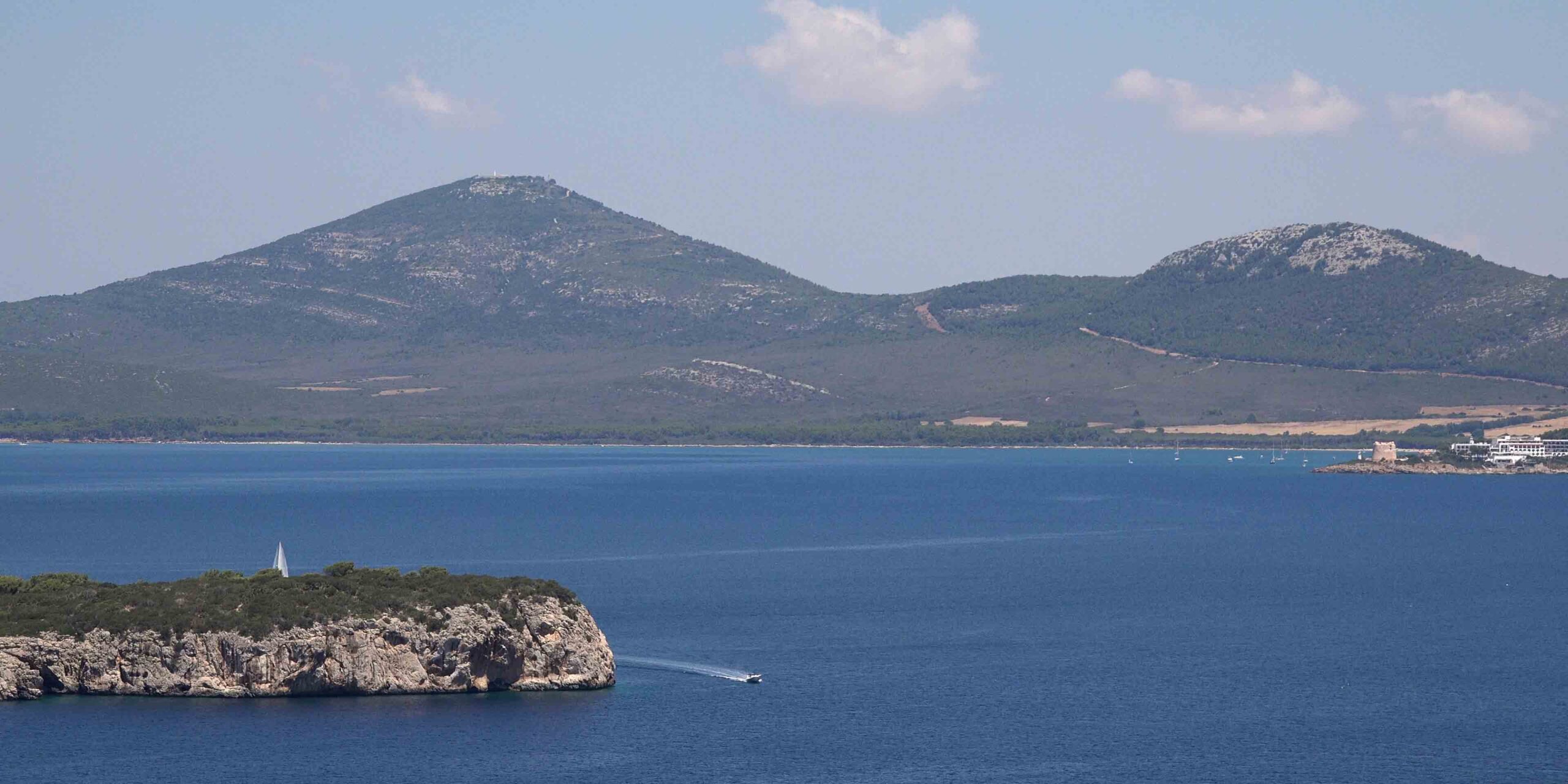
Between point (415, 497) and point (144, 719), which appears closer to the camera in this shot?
point (144, 719)

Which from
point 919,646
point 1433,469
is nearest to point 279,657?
point 919,646

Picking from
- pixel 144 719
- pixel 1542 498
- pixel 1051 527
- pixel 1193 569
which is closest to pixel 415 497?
pixel 1051 527

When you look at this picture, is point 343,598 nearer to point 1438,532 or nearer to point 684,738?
point 684,738

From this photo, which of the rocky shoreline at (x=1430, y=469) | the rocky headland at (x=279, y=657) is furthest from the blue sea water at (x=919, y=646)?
the rocky shoreline at (x=1430, y=469)

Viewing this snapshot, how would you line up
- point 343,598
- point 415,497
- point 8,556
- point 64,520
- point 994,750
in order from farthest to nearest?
point 415,497
point 64,520
point 8,556
point 343,598
point 994,750

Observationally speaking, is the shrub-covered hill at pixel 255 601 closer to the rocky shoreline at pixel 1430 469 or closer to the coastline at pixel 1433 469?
the rocky shoreline at pixel 1430 469

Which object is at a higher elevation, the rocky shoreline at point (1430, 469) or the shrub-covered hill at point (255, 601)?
the rocky shoreline at point (1430, 469)

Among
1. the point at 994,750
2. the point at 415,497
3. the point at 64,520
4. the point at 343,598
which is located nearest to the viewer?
the point at 994,750

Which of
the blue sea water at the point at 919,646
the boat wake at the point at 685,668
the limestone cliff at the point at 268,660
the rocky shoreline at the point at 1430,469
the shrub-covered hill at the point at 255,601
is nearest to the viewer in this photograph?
the blue sea water at the point at 919,646
